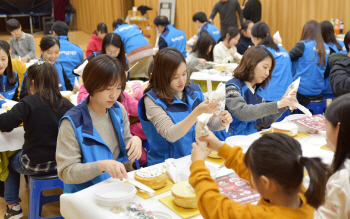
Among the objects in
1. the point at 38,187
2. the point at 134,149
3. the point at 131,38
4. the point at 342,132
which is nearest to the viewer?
the point at 342,132

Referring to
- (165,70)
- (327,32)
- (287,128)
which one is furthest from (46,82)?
(327,32)

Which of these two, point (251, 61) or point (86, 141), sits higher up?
point (251, 61)

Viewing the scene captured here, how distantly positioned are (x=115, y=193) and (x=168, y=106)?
0.79m

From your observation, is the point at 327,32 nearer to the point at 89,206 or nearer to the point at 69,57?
the point at 69,57

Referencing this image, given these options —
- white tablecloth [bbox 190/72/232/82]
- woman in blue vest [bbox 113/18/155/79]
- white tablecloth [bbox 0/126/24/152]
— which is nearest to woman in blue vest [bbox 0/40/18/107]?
white tablecloth [bbox 0/126/24/152]

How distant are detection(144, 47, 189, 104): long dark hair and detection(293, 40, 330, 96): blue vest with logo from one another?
242 cm

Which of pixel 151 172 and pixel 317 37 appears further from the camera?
pixel 317 37

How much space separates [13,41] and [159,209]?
5.39 meters

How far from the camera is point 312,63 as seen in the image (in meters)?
4.16

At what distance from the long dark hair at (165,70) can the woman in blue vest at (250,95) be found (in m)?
0.46

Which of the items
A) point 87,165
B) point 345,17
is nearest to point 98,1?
point 345,17

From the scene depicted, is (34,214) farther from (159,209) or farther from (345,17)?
(345,17)

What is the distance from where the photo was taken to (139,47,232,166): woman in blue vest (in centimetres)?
217

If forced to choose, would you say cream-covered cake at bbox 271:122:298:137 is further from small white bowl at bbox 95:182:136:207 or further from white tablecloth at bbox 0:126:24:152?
white tablecloth at bbox 0:126:24:152
